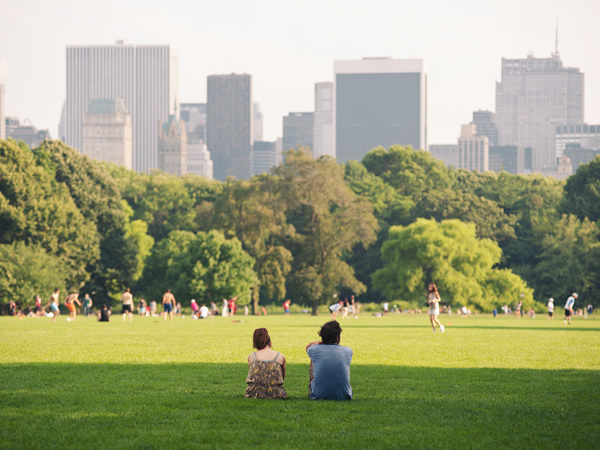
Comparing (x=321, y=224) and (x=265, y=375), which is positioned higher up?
(x=321, y=224)

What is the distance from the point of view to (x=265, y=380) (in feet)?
44.8

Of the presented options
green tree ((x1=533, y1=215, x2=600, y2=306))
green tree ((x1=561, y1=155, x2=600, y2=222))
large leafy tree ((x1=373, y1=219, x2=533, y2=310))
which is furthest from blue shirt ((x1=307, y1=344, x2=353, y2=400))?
green tree ((x1=561, y1=155, x2=600, y2=222))

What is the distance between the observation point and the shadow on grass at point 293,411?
10.5 meters

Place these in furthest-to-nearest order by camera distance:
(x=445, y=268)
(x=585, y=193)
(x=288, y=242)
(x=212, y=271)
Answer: (x=585, y=193) → (x=445, y=268) → (x=288, y=242) → (x=212, y=271)

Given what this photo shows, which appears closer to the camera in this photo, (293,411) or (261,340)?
(293,411)

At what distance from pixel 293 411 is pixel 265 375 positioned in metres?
1.22

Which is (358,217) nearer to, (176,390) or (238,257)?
(238,257)

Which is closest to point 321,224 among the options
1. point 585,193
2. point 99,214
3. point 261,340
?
point 99,214

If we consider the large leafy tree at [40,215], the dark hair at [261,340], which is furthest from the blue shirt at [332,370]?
the large leafy tree at [40,215]

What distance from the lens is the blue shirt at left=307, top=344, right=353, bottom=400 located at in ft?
44.2

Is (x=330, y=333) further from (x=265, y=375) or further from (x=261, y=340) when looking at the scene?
(x=265, y=375)

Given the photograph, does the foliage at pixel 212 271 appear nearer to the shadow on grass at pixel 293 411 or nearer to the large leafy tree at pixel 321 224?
the large leafy tree at pixel 321 224

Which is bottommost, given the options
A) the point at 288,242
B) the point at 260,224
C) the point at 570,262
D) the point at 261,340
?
the point at 261,340

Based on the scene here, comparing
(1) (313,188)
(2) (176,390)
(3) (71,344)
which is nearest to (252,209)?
(1) (313,188)
